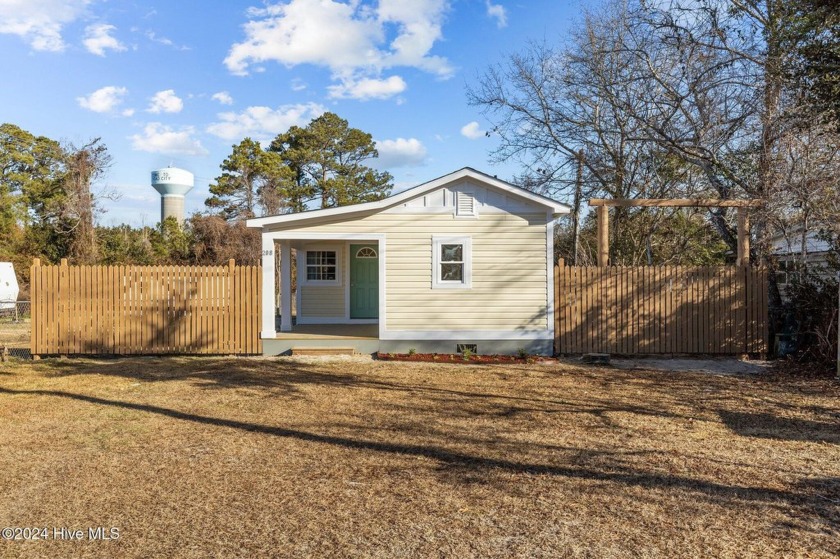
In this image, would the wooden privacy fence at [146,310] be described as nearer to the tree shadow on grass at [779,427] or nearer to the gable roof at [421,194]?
the gable roof at [421,194]

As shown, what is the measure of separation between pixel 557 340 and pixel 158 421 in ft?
26.1

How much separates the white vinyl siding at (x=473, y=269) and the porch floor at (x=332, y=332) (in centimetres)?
109

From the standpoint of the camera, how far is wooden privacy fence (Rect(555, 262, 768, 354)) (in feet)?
38.7

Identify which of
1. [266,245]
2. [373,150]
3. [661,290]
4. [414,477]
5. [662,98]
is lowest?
[414,477]

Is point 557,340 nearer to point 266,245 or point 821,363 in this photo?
point 821,363

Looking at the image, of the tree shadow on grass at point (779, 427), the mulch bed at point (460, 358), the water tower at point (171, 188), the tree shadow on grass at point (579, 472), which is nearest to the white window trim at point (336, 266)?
the mulch bed at point (460, 358)

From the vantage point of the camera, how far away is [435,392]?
831cm

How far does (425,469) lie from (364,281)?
10.6m

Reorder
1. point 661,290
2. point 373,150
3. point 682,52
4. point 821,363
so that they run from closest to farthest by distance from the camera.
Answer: point 821,363, point 661,290, point 682,52, point 373,150

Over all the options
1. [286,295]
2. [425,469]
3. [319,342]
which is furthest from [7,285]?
[425,469]

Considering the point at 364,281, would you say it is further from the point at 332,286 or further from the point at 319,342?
the point at 319,342

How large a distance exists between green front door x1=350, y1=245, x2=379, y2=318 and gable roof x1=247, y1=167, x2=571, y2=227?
3121mm

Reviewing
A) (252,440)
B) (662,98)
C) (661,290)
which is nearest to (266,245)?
(252,440)

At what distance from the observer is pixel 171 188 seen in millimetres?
48438
